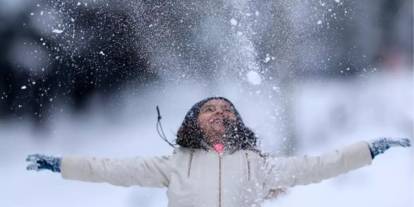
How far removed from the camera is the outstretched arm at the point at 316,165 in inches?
73.8

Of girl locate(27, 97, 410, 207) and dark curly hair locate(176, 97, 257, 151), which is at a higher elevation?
dark curly hair locate(176, 97, 257, 151)

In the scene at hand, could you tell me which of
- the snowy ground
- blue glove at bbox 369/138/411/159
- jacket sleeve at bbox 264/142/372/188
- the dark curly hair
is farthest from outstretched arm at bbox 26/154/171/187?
blue glove at bbox 369/138/411/159

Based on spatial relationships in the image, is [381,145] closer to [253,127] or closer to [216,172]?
[216,172]

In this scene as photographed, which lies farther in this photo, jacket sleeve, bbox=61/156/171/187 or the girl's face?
the girl's face

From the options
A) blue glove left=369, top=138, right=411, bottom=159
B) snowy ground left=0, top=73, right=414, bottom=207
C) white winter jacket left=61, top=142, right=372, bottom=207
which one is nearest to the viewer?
white winter jacket left=61, top=142, right=372, bottom=207

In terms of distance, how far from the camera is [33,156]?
184cm

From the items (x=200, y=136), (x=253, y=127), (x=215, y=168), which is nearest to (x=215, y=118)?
(x=200, y=136)

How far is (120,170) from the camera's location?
1.85 m

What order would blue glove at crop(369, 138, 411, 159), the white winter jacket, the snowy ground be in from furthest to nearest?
1. the snowy ground
2. blue glove at crop(369, 138, 411, 159)
3. the white winter jacket

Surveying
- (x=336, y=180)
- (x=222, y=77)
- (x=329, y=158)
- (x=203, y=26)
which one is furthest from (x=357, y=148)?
(x=203, y=26)

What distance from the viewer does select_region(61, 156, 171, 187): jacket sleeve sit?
1.83m

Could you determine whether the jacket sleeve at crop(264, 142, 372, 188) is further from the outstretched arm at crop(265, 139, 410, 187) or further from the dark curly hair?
the dark curly hair

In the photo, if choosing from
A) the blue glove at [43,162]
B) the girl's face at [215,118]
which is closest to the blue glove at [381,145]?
the girl's face at [215,118]

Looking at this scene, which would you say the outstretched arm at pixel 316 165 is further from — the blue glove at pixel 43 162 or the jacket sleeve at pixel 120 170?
the blue glove at pixel 43 162
